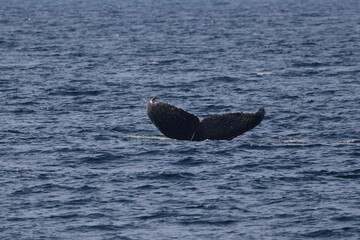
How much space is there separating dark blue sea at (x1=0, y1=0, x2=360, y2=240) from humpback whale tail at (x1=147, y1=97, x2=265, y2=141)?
18.1 inches

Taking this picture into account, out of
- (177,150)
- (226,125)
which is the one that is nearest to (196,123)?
(226,125)

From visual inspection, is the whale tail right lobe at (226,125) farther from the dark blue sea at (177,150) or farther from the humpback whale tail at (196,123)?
the dark blue sea at (177,150)

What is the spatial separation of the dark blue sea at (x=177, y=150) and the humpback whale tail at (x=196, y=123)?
46 cm

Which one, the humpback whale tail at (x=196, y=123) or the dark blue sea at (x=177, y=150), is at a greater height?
the humpback whale tail at (x=196, y=123)

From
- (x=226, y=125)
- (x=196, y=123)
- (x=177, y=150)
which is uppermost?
(x=196, y=123)

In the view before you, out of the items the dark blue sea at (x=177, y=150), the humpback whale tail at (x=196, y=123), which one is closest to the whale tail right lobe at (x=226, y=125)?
the humpback whale tail at (x=196, y=123)

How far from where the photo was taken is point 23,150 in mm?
30672

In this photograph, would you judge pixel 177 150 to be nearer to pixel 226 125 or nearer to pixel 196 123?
pixel 196 123

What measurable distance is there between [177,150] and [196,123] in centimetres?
128

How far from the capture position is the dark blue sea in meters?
22.4

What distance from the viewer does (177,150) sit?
30.2 meters

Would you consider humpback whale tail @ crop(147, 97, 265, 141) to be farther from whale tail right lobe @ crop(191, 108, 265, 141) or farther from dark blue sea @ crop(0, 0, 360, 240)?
dark blue sea @ crop(0, 0, 360, 240)

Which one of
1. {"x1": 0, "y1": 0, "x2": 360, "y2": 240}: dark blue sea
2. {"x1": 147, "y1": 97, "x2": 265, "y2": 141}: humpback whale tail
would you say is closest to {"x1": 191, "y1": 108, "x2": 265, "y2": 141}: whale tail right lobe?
{"x1": 147, "y1": 97, "x2": 265, "y2": 141}: humpback whale tail

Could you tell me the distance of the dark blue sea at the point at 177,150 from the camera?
2242 cm
